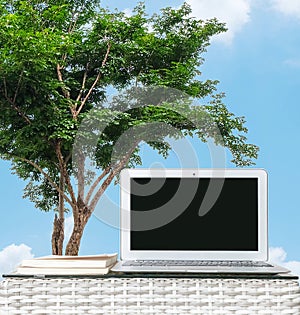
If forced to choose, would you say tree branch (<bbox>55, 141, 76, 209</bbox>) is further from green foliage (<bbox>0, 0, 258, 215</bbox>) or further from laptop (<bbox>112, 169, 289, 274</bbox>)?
laptop (<bbox>112, 169, 289, 274</bbox>)

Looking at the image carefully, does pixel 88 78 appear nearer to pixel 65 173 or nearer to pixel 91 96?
pixel 91 96

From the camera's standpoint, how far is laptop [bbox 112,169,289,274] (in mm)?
1761

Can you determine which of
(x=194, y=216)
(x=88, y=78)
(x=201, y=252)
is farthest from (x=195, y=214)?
(x=88, y=78)

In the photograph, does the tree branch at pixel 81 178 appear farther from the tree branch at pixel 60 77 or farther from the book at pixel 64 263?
the book at pixel 64 263

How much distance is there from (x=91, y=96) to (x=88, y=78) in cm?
23

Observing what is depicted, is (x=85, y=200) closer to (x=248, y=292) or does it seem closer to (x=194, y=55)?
(x=194, y=55)

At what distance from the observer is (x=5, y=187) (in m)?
5.29

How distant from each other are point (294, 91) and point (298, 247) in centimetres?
149

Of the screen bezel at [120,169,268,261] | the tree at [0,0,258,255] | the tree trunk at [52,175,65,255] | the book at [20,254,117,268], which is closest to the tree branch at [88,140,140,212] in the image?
the tree at [0,0,258,255]

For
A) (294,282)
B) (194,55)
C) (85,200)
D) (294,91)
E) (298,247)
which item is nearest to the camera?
(294,282)

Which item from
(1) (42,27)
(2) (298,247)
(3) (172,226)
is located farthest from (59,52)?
(3) (172,226)

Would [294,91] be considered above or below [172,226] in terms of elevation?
above

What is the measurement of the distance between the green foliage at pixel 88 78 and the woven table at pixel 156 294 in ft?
15.3

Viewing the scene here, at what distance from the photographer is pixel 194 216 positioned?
1789 millimetres
